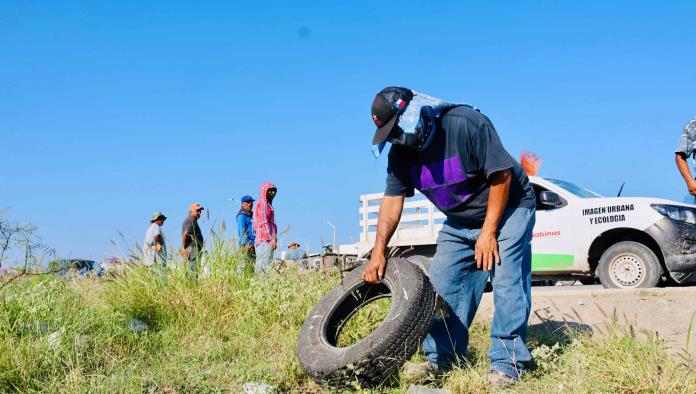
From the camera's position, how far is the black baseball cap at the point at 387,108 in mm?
4152

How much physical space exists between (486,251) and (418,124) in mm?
873

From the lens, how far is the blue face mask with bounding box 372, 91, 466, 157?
4156 millimetres

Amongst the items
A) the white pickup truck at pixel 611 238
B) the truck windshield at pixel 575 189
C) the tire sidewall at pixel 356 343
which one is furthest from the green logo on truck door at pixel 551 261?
the tire sidewall at pixel 356 343

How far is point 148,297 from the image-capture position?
6.17m

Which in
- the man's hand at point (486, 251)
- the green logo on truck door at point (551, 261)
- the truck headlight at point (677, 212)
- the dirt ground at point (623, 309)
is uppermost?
the truck headlight at point (677, 212)

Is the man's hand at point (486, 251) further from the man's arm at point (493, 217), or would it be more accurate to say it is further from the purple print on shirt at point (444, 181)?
the purple print on shirt at point (444, 181)

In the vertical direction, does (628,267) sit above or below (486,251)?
below

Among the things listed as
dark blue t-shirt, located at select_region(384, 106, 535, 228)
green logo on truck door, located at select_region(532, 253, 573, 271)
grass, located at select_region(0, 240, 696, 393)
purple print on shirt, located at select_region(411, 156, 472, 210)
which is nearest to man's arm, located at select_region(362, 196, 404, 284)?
dark blue t-shirt, located at select_region(384, 106, 535, 228)

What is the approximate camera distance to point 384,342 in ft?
13.2

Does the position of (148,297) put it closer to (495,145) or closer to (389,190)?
(389,190)

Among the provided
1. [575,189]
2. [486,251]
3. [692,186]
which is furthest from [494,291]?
[575,189]

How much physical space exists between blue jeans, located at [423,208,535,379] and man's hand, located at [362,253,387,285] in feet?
1.15

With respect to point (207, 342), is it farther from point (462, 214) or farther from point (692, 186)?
point (692, 186)

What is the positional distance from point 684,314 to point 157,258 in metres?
5.10
